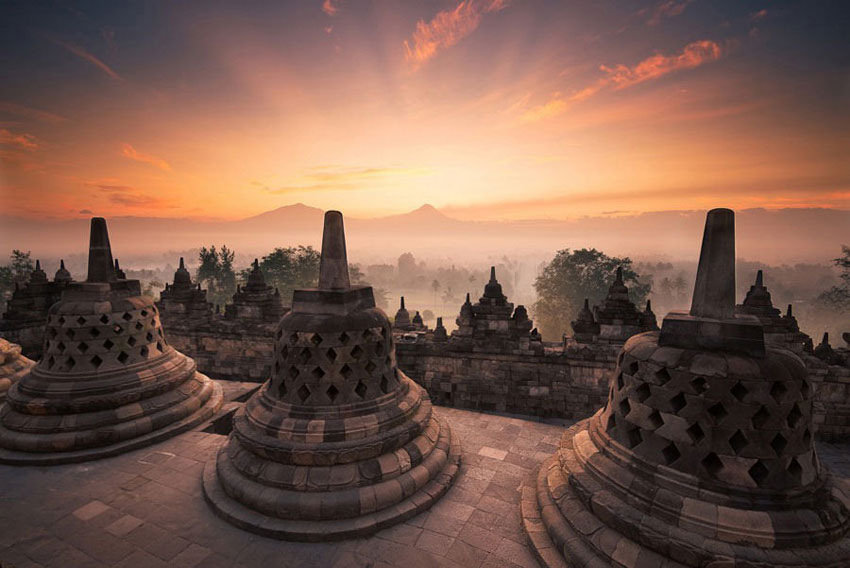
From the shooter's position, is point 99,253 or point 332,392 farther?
point 99,253

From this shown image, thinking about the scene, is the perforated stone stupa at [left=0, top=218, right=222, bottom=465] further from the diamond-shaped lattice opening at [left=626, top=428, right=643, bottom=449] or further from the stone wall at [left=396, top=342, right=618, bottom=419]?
the diamond-shaped lattice opening at [left=626, top=428, right=643, bottom=449]

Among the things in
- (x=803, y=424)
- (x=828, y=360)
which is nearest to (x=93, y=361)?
(x=803, y=424)

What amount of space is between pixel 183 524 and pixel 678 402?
642cm

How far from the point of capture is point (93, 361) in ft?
23.8

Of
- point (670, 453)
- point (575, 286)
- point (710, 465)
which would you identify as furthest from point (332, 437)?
point (575, 286)

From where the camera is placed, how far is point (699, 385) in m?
3.94

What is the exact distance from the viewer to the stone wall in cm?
971

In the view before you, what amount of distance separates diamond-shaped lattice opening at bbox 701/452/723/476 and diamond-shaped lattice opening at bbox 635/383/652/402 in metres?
0.77

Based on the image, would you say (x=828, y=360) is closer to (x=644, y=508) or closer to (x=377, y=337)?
(x=644, y=508)

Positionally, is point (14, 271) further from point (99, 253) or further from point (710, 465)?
point (710, 465)

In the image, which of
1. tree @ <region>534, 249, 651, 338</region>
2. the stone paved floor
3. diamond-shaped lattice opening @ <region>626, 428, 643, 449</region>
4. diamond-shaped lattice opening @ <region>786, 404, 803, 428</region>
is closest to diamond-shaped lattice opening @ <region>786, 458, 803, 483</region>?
diamond-shaped lattice opening @ <region>786, 404, 803, 428</region>

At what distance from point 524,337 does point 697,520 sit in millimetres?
6367

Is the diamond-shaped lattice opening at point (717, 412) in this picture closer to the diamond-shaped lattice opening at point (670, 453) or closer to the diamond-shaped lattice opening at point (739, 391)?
the diamond-shaped lattice opening at point (739, 391)

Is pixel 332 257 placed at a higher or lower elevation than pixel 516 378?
higher
